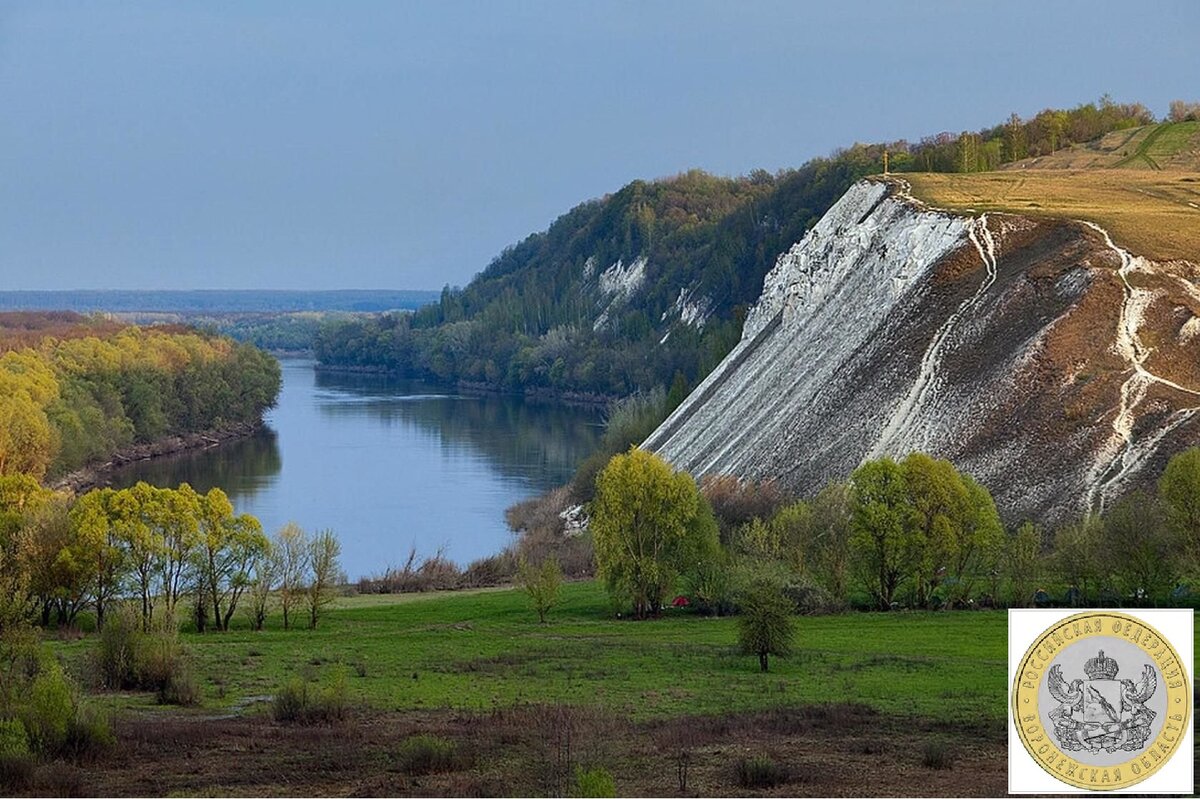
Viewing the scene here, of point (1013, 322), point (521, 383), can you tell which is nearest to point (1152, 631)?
point (1013, 322)

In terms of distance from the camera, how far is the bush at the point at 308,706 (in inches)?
919

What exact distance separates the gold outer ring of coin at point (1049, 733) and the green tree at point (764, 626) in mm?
15081

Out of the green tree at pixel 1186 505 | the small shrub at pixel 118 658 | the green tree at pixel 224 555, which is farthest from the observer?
the green tree at pixel 224 555

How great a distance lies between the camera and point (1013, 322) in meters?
56.0

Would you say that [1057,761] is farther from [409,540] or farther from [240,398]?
[240,398]

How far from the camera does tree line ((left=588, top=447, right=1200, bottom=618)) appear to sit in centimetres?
3681

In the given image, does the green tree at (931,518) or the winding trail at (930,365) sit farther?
the winding trail at (930,365)

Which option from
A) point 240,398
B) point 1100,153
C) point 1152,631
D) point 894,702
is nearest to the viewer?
point 1152,631

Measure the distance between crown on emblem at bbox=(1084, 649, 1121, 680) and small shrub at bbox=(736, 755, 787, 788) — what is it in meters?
5.75

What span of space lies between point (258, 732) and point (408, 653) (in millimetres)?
9896

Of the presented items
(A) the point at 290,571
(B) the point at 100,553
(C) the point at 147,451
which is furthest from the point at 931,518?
(C) the point at 147,451

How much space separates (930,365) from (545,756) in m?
39.1

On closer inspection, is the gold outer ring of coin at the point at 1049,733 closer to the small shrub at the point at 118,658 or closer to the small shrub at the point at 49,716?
the small shrub at the point at 49,716

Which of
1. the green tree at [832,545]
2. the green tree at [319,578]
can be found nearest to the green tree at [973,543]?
the green tree at [832,545]
